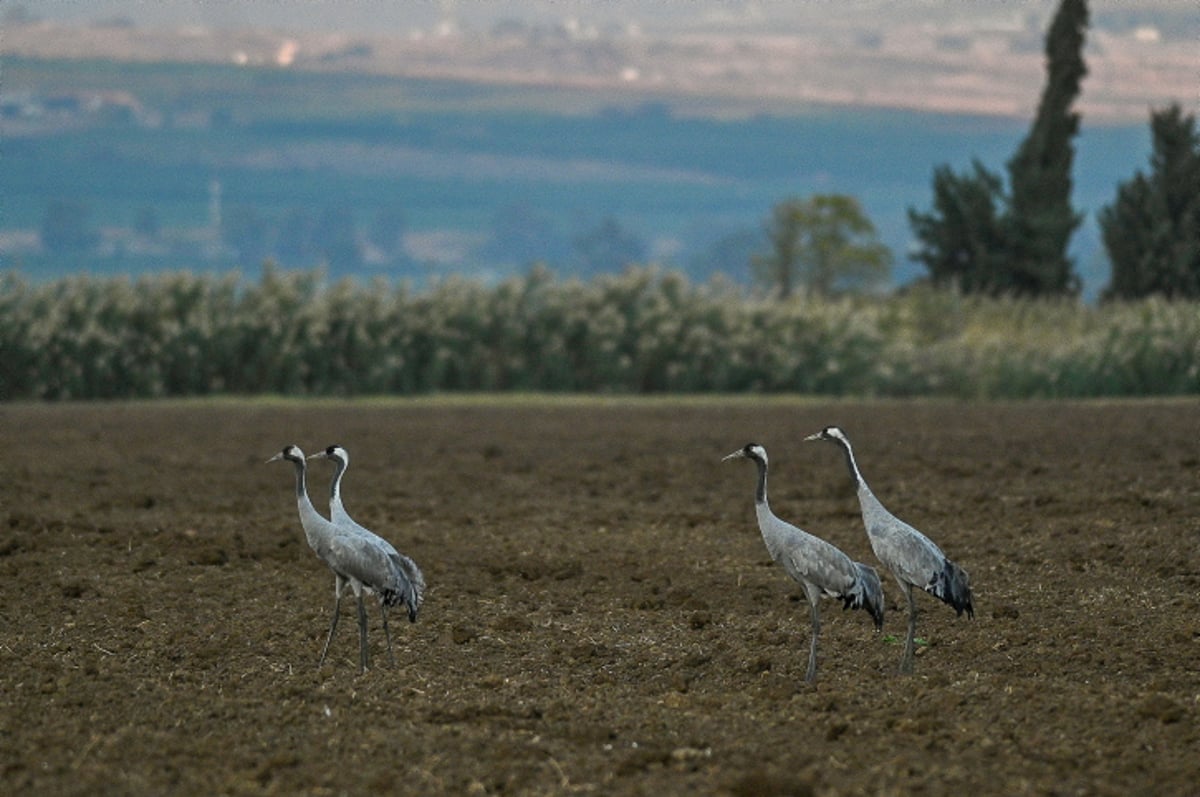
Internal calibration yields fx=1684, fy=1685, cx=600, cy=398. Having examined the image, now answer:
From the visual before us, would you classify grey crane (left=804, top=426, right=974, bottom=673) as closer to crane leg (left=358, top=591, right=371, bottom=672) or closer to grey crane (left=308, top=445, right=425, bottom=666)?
grey crane (left=308, top=445, right=425, bottom=666)

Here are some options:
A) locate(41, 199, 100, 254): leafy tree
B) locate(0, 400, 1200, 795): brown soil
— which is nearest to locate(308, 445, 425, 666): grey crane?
locate(0, 400, 1200, 795): brown soil

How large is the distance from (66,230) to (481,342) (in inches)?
4648

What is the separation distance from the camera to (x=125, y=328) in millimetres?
30438

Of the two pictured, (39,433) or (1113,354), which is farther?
(1113,354)

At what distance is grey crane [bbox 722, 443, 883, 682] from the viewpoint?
8.84 m

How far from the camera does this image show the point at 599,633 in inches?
407

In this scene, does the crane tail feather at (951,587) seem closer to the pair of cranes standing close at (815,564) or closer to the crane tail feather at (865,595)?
the pair of cranes standing close at (815,564)

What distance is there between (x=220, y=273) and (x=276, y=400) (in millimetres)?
4202

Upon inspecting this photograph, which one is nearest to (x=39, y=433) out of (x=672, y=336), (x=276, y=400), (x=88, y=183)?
(x=276, y=400)

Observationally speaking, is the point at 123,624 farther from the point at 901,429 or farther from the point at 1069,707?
the point at 901,429

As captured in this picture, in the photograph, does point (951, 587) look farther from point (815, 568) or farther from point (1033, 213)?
point (1033, 213)

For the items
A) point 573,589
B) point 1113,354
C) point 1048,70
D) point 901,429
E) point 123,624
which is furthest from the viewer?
point 1048,70

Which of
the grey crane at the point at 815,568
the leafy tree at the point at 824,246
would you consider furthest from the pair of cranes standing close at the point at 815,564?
the leafy tree at the point at 824,246

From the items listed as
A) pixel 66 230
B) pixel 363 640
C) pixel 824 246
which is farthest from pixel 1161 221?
pixel 66 230
